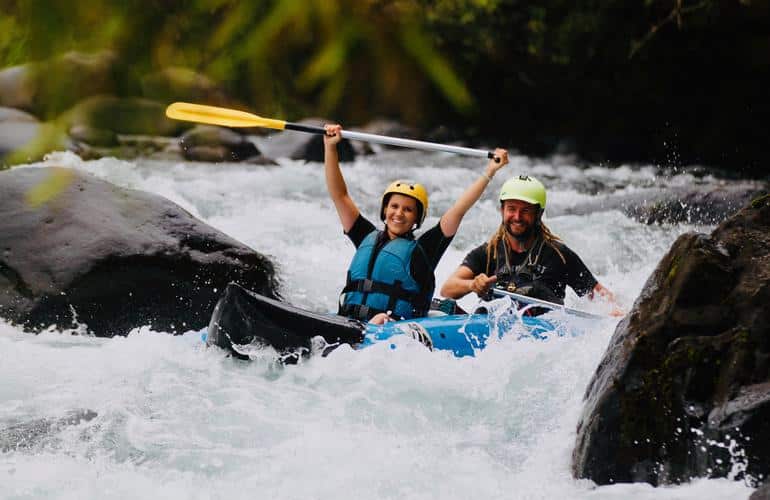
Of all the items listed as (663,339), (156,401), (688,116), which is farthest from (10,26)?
(688,116)

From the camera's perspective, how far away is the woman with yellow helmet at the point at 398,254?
5.41 metres

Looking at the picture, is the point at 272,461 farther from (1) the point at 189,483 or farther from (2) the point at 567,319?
(2) the point at 567,319

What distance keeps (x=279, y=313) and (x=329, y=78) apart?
3.80 meters

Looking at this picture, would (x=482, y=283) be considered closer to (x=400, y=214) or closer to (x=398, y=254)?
(x=398, y=254)

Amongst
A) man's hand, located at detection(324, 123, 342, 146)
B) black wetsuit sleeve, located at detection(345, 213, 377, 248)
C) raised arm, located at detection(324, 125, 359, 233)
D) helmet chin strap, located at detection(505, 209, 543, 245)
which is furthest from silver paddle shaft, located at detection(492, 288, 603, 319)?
man's hand, located at detection(324, 123, 342, 146)

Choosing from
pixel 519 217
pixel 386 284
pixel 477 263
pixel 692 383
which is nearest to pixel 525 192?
pixel 519 217

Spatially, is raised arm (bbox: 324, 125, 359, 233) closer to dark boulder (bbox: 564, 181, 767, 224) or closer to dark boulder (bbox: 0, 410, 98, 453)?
dark boulder (bbox: 0, 410, 98, 453)

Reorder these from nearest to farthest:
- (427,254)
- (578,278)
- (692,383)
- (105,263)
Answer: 1. (692,383)
2. (427,254)
3. (578,278)
4. (105,263)

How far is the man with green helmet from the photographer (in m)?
5.86

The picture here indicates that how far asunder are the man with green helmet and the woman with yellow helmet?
446 mm

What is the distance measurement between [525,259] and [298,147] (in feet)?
27.5

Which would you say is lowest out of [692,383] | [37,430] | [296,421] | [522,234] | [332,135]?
[37,430]

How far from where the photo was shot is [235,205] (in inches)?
390

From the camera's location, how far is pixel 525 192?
19.5ft
